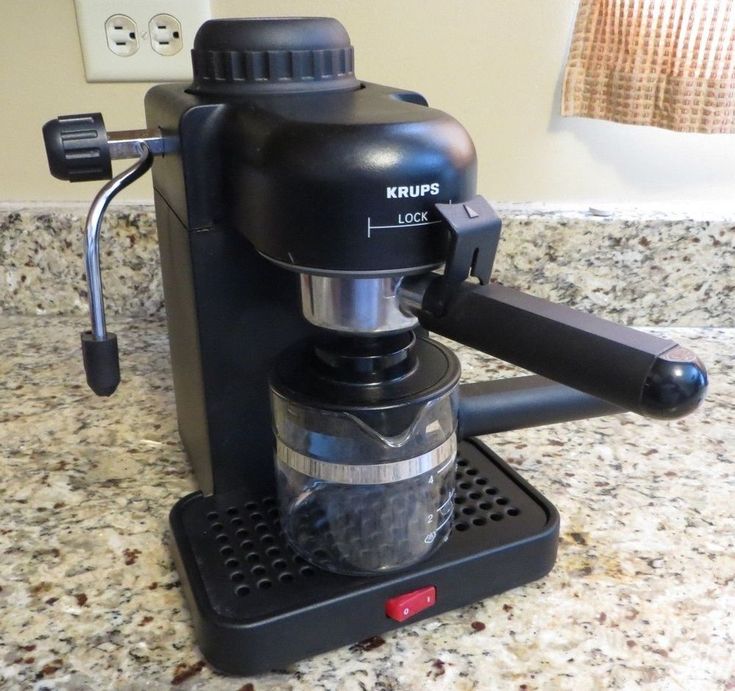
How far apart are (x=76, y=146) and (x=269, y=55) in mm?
113

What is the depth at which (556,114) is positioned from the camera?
2.32 ft

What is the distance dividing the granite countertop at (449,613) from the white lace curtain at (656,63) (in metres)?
0.24

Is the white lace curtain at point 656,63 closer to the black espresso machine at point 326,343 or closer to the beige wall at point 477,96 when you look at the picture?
the beige wall at point 477,96

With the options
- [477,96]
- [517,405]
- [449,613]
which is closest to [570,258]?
[477,96]

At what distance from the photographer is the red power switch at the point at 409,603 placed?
0.40 m

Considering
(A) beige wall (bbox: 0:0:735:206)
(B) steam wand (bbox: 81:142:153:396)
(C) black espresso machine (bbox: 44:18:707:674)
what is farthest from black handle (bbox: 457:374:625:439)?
(A) beige wall (bbox: 0:0:735:206)

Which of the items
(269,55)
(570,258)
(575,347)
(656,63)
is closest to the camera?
(575,347)

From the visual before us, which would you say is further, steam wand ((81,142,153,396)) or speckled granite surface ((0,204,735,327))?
speckled granite surface ((0,204,735,327))

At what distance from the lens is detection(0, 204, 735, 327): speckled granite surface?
28.2 inches

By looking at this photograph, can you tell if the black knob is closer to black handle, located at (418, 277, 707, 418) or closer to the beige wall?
black handle, located at (418, 277, 707, 418)

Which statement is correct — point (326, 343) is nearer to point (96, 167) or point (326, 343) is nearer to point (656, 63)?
point (96, 167)

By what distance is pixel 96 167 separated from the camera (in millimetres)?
405

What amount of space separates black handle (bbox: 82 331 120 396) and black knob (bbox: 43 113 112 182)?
3.5 inches

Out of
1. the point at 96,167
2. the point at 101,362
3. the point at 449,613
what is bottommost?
the point at 449,613
